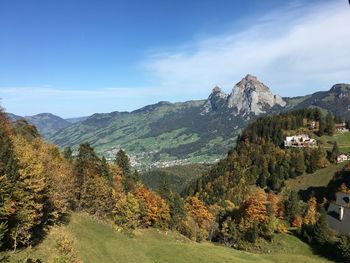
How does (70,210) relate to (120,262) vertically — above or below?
above

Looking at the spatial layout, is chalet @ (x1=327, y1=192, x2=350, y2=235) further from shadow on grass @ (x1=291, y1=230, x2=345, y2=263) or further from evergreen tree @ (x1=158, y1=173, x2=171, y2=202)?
evergreen tree @ (x1=158, y1=173, x2=171, y2=202)

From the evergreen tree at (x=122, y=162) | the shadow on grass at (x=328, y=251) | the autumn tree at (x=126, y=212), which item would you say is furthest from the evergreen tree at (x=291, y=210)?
the autumn tree at (x=126, y=212)

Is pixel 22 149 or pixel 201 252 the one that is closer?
pixel 22 149

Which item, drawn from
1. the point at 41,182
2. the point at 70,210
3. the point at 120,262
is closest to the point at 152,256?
the point at 120,262

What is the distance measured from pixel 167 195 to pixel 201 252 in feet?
153

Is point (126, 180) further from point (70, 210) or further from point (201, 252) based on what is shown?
point (201, 252)

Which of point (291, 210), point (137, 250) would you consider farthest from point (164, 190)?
point (137, 250)

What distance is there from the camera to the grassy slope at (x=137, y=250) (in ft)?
259

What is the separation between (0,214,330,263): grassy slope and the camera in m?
78.9

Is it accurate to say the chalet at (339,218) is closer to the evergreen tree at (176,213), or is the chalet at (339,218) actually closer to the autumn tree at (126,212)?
the evergreen tree at (176,213)

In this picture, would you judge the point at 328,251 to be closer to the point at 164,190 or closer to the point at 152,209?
the point at 152,209

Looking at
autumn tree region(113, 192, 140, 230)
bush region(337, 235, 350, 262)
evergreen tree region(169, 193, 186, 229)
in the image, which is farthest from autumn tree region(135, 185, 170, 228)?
bush region(337, 235, 350, 262)

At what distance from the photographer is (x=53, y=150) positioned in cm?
11312

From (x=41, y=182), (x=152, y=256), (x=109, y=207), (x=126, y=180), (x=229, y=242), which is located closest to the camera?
(x=41, y=182)
